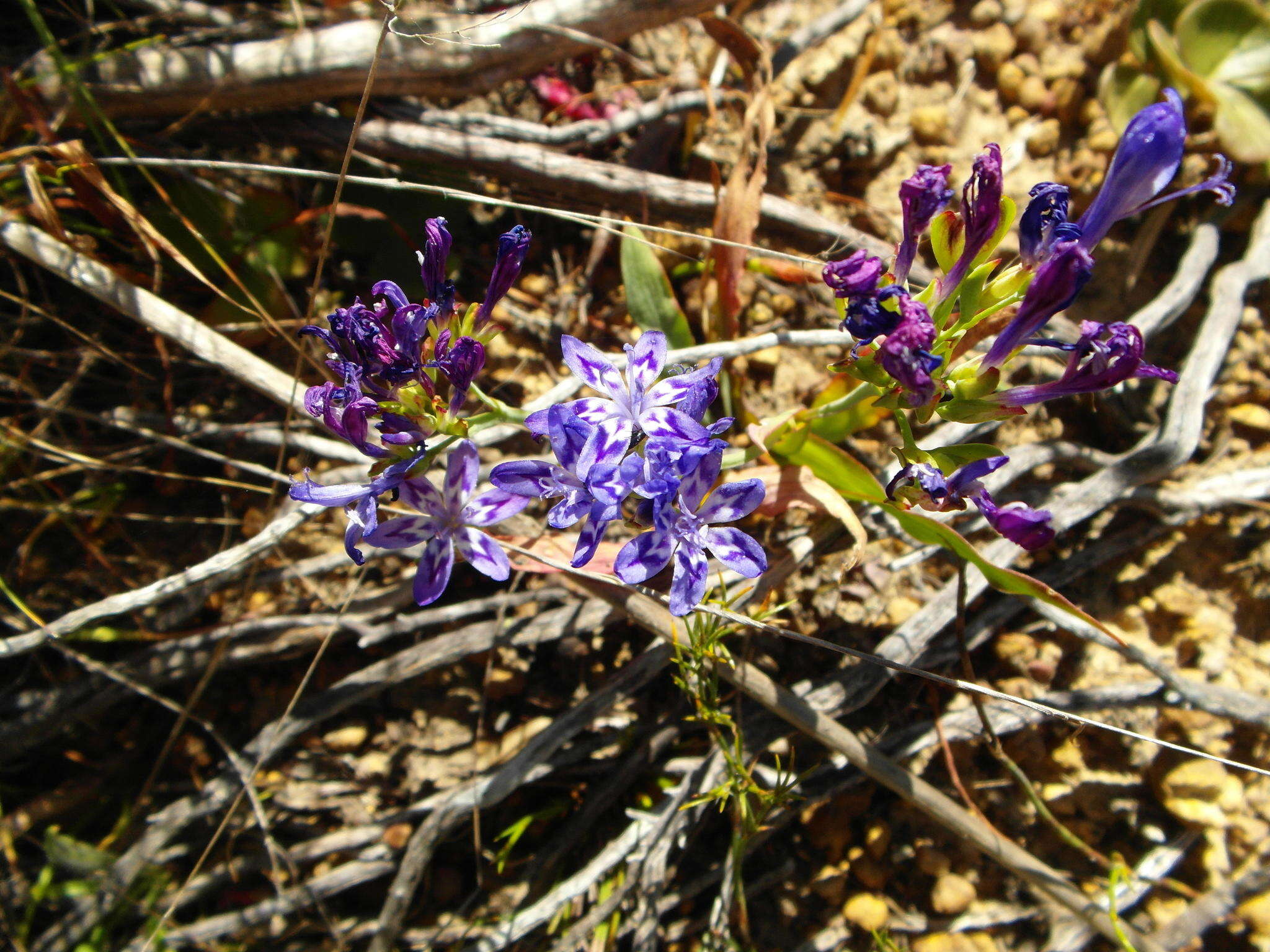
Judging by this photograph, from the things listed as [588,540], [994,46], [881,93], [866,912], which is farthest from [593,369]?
[994,46]

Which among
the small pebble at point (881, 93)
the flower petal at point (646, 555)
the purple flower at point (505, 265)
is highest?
the small pebble at point (881, 93)

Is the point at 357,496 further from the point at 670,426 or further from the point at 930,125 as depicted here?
the point at 930,125

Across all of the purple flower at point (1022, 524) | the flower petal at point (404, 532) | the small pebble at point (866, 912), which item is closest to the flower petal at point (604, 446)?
the flower petal at point (404, 532)

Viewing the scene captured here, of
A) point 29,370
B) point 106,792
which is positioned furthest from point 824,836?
point 29,370

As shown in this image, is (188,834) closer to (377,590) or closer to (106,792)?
(106,792)

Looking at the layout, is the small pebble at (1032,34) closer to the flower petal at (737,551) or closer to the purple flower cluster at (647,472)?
the purple flower cluster at (647,472)
